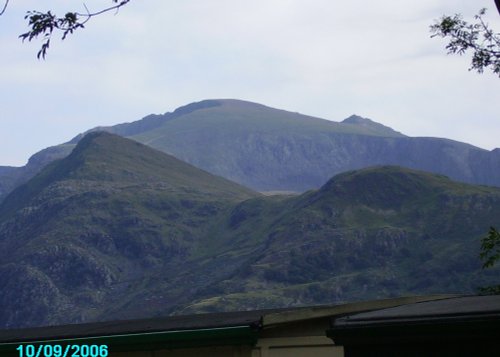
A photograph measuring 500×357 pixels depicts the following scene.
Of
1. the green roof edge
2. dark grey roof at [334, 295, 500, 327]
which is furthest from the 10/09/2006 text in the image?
dark grey roof at [334, 295, 500, 327]

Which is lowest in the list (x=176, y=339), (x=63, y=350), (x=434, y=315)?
(x=63, y=350)

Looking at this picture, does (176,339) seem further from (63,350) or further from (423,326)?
(423,326)

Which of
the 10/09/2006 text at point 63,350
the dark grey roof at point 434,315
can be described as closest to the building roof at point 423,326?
the dark grey roof at point 434,315

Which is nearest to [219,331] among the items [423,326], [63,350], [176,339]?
[176,339]

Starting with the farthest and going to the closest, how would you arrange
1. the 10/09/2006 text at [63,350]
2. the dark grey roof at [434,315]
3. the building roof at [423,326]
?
the 10/09/2006 text at [63,350] → the dark grey roof at [434,315] → the building roof at [423,326]

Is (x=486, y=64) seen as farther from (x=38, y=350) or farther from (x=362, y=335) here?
(x=362, y=335)

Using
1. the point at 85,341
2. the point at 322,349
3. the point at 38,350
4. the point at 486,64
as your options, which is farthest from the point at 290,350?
the point at 486,64

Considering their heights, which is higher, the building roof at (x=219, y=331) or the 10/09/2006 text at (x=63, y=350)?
the building roof at (x=219, y=331)

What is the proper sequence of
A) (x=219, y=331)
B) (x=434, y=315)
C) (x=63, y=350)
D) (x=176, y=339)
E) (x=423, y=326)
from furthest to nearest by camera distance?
(x=63, y=350)
(x=176, y=339)
(x=219, y=331)
(x=434, y=315)
(x=423, y=326)

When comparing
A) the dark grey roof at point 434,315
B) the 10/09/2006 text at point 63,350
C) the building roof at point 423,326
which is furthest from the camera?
the 10/09/2006 text at point 63,350

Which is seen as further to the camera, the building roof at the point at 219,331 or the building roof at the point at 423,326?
the building roof at the point at 219,331

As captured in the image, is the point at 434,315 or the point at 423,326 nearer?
the point at 423,326

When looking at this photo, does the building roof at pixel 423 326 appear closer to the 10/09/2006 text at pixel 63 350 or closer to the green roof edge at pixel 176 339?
the green roof edge at pixel 176 339

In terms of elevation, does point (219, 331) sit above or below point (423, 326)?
below
